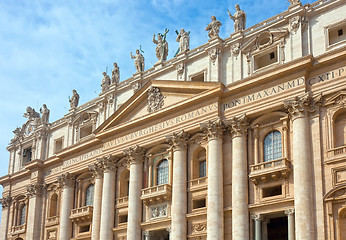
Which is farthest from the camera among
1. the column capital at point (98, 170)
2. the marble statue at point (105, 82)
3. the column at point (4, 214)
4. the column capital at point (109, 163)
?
the column at point (4, 214)

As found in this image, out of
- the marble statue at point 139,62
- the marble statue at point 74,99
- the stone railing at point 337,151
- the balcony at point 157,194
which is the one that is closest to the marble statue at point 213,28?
the marble statue at point 139,62

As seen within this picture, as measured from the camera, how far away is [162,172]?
39500mm

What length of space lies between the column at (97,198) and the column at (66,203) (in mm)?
2987

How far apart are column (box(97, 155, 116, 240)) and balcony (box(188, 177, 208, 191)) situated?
7.32m

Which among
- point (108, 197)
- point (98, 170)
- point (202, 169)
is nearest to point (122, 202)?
point (108, 197)

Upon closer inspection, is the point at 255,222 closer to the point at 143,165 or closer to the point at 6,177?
the point at 143,165

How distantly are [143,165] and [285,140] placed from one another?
1160 centimetres

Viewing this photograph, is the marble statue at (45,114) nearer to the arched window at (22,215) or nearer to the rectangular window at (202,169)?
the arched window at (22,215)

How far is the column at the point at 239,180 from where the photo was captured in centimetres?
3269

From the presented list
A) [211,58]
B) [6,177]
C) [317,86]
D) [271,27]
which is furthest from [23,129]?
[317,86]

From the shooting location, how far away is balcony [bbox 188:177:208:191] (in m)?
35.9

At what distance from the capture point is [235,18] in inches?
1535

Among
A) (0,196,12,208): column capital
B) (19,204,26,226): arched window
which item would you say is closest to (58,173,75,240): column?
(19,204,26,226): arched window

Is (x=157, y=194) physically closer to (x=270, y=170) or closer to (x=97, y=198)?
(x=97, y=198)
